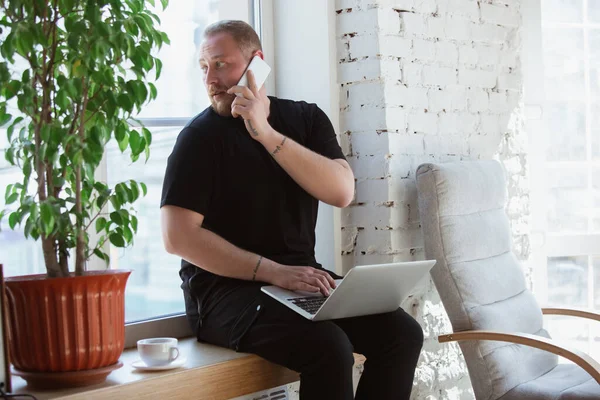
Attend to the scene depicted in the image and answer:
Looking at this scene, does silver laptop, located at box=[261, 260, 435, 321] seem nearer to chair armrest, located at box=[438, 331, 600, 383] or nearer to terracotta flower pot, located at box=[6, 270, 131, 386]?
chair armrest, located at box=[438, 331, 600, 383]

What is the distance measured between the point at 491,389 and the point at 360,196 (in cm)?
78

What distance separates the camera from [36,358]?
189 cm

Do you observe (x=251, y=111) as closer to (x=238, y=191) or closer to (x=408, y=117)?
(x=238, y=191)

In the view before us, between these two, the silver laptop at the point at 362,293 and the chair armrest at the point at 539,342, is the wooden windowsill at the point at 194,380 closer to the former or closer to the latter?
the silver laptop at the point at 362,293

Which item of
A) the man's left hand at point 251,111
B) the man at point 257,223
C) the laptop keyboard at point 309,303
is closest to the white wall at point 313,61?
the man at point 257,223

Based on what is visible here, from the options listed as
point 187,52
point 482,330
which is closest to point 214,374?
point 482,330

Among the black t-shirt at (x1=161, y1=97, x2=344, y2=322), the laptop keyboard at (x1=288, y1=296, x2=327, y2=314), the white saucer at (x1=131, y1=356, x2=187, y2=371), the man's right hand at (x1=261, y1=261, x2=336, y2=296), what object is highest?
the black t-shirt at (x1=161, y1=97, x2=344, y2=322)

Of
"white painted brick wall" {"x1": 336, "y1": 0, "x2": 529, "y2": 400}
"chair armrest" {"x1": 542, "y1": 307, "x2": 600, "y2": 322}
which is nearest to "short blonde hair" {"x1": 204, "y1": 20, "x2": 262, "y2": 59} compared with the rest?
"white painted brick wall" {"x1": 336, "y1": 0, "x2": 529, "y2": 400}

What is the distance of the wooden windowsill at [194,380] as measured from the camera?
6.30 ft

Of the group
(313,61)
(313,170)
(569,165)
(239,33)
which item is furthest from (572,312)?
(239,33)

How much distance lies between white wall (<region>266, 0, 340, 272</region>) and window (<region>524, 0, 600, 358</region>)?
40.8 inches

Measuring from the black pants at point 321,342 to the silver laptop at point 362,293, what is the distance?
0.03 metres

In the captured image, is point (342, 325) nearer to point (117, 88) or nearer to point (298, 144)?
point (298, 144)

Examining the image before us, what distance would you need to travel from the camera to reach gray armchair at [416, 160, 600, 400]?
2559 millimetres
